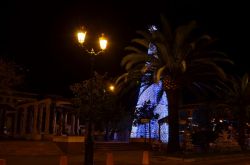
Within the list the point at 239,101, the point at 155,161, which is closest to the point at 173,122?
the point at 155,161

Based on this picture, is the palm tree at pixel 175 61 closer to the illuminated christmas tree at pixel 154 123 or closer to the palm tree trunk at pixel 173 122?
the palm tree trunk at pixel 173 122

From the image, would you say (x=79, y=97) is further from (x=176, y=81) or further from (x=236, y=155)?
(x=236, y=155)

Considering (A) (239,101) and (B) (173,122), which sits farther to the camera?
(A) (239,101)

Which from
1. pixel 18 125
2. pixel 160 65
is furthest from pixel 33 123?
pixel 160 65

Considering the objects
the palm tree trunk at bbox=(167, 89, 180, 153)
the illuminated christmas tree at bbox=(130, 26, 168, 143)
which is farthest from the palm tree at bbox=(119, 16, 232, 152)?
the illuminated christmas tree at bbox=(130, 26, 168, 143)

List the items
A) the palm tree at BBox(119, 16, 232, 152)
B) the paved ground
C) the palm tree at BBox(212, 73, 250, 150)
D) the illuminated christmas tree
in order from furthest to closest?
the illuminated christmas tree, the palm tree at BBox(212, 73, 250, 150), the palm tree at BBox(119, 16, 232, 152), the paved ground

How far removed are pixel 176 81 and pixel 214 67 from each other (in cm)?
290

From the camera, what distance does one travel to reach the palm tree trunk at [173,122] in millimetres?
29328

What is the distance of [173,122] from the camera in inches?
1166

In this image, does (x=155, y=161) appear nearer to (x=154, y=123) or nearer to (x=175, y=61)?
(x=175, y=61)

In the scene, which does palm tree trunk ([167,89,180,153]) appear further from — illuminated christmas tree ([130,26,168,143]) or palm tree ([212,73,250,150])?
illuminated christmas tree ([130,26,168,143])

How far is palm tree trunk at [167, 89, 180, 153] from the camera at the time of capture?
2933cm

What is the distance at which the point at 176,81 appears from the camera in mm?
29547

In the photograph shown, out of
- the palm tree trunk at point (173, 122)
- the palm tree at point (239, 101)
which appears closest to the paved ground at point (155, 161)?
the palm tree trunk at point (173, 122)
